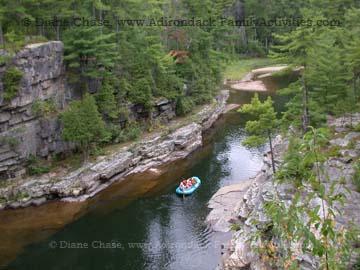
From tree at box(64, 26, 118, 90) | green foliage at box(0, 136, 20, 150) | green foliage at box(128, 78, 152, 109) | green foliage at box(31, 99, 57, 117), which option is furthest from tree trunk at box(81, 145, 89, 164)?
green foliage at box(128, 78, 152, 109)

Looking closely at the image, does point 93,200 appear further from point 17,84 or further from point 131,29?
point 131,29

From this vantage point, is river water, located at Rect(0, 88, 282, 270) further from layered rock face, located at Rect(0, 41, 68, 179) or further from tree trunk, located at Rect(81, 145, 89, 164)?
layered rock face, located at Rect(0, 41, 68, 179)

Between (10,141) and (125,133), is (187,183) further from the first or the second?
(10,141)

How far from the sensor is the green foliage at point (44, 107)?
36.7 meters

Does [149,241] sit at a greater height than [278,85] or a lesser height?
lesser

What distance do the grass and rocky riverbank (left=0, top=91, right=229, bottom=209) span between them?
31.5 meters

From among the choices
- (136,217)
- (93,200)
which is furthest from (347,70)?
(93,200)

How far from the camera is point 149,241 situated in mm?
28984

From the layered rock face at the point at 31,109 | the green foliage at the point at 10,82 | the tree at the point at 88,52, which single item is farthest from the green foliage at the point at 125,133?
the green foliage at the point at 10,82

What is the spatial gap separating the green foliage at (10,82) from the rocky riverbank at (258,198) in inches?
679

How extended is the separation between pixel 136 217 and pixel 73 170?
26.5ft

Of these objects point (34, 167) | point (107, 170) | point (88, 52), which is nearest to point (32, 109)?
point (34, 167)

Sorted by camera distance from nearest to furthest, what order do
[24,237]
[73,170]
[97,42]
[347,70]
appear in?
1. [24,237]
2. [347,70]
3. [73,170]
4. [97,42]

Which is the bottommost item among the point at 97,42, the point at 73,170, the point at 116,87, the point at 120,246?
the point at 120,246
